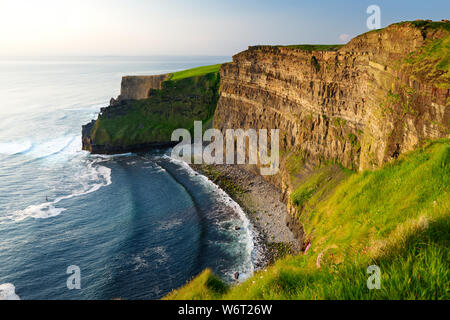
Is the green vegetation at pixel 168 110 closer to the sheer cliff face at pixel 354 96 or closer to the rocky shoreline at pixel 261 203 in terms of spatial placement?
the rocky shoreline at pixel 261 203

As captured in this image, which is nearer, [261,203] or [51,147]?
[261,203]

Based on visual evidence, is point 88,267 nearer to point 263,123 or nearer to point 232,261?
point 232,261

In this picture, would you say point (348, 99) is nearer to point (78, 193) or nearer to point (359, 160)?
point (359, 160)

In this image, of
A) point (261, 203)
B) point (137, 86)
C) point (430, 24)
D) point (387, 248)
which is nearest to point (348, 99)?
point (430, 24)

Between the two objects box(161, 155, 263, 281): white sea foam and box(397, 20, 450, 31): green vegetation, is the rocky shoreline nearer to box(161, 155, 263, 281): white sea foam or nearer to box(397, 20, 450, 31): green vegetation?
box(161, 155, 263, 281): white sea foam

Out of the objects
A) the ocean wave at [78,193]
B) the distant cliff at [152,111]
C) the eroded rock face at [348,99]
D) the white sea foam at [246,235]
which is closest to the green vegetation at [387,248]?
the eroded rock face at [348,99]

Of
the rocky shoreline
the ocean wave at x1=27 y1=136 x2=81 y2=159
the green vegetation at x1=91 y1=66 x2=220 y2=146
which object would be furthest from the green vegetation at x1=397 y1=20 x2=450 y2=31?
the ocean wave at x1=27 y1=136 x2=81 y2=159
